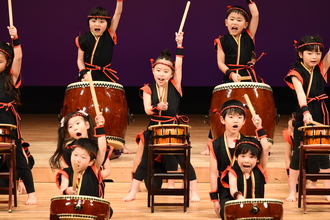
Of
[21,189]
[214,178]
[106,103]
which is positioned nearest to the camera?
[214,178]

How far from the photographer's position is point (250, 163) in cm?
398

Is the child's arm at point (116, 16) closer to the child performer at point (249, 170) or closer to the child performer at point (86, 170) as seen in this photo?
the child performer at point (86, 170)

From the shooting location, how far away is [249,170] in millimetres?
4008

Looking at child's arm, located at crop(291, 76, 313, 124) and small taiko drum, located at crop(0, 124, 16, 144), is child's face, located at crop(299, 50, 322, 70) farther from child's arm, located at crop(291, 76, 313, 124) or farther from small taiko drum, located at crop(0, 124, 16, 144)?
small taiko drum, located at crop(0, 124, 16, 144)

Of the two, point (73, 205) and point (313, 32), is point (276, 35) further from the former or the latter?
point (73, 205)

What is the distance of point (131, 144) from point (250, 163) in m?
2.44

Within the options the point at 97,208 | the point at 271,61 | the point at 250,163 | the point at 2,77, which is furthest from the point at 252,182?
the point at 271,61

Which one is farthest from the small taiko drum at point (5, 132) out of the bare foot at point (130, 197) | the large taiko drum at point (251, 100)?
the large taiko drum at point (251, 100)

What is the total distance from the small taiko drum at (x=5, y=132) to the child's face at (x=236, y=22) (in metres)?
1.96

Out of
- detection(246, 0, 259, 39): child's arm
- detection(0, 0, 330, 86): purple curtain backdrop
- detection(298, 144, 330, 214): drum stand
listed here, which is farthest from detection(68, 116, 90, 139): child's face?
detection(0, 0, 330, 86): purple curtain backdrop

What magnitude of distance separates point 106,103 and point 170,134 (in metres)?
1.10

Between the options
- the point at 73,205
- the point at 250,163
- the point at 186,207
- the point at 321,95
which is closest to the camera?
the point at 73,205

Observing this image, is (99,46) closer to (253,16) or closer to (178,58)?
(178,58)

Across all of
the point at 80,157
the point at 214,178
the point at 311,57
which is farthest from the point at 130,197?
the point at 311,57
